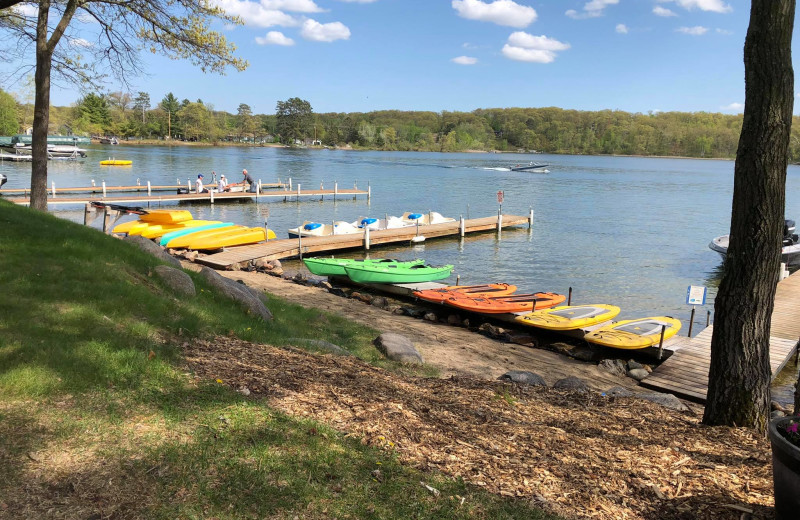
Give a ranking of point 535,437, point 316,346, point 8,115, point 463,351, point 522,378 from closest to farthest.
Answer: point 535,437 → point 316,346 → point 522,378 → point 463,351 → point 8,115

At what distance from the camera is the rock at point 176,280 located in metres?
7.78

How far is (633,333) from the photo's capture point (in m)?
12.7

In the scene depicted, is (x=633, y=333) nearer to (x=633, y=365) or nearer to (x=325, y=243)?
(x=633, y=365)

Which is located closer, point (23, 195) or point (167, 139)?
point (23, 195)

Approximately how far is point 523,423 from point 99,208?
17.6 m

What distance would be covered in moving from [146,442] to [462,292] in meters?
12.3

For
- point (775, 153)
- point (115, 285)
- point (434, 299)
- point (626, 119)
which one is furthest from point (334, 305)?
point (626, 119)

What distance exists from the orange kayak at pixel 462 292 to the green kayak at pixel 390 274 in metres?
1.15

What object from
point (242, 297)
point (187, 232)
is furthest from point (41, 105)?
point (187, 232)

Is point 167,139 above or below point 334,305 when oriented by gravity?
above

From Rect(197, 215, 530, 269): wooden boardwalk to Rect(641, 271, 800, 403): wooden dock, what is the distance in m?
13.4

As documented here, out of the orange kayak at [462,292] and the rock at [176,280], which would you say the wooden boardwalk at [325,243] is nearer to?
the orange kayak at [462,292]

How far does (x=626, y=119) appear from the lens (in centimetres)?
19888

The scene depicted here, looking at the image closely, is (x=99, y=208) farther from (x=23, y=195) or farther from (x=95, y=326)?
(x=23, y=195)
